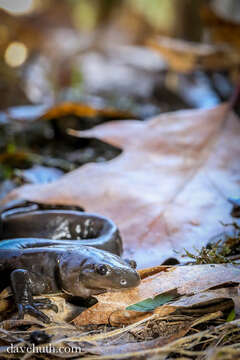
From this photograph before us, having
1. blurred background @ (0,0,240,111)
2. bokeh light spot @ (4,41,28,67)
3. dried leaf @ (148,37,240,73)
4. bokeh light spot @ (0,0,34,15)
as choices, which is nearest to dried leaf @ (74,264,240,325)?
blurred background @ (0,0,240,111)

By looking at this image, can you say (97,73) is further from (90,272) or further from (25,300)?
(25,300)

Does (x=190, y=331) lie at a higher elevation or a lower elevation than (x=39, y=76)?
higher

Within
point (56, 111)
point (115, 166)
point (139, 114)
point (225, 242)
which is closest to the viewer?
point (225, 242)

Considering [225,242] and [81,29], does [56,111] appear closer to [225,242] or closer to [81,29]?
[225,242]

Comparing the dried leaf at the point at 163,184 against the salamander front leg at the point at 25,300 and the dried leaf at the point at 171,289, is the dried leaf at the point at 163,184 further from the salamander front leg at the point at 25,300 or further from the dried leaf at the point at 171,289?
the salamander front leg at the point at 25,300

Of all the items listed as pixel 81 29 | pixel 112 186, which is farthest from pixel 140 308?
pixel 81 29

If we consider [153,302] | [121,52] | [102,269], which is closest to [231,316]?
[153,302]

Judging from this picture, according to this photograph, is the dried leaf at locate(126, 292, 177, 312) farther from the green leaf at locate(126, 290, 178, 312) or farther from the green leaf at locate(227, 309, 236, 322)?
the green leaf at locate(227, 309, 236, 322)
